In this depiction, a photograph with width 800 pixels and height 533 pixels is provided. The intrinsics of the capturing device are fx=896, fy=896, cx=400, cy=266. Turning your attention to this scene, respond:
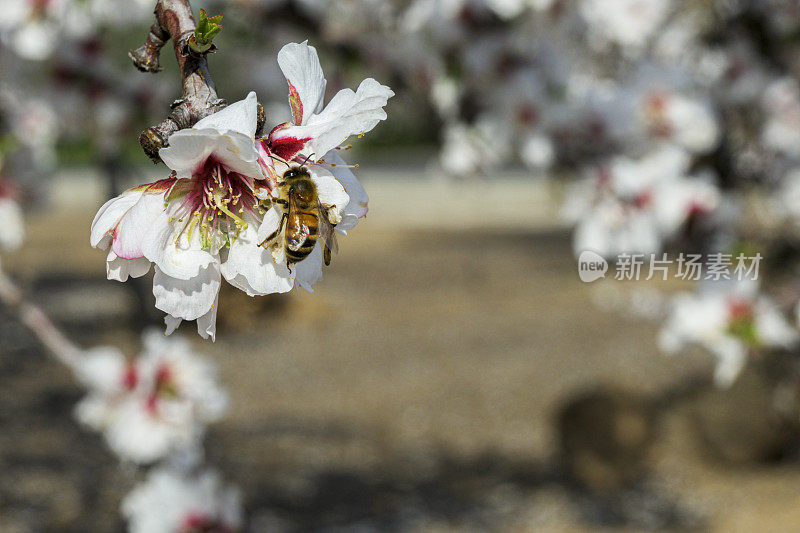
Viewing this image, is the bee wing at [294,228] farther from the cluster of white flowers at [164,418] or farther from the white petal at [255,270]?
the cluster of white flowers at [164,418]

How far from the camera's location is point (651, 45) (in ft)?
12.0

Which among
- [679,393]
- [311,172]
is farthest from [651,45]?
[311,172]

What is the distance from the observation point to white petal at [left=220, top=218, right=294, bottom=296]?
759 millimetres

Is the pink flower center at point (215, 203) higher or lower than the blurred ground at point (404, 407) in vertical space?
lower

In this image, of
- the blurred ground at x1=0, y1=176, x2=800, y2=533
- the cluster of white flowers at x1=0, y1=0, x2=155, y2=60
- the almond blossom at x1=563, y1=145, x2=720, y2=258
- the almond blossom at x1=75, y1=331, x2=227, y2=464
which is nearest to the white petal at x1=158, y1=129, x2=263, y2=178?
the cluster of white flowers at x1=0, y1=0, x2=155, y2=60

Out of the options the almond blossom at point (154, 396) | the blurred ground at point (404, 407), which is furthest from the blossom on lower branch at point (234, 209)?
the blurred ground at point (404, 407)

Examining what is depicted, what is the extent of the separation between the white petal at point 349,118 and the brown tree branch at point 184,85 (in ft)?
0.26

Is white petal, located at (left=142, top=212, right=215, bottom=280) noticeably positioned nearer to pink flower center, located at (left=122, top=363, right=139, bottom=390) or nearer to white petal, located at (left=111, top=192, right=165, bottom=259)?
white petal, located at (left=111, top=192, right=165, bottom=259)

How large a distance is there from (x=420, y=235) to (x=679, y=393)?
8482mm

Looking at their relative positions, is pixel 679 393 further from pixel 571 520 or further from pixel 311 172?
pixel 311 172

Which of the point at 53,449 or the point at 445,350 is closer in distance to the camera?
the point at 53,449

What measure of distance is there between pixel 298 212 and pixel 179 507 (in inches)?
58.0

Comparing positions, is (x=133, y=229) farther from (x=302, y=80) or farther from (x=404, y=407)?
(x=404, y=407)

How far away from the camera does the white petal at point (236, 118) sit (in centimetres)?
68
